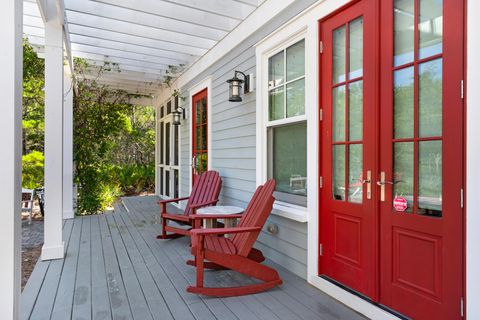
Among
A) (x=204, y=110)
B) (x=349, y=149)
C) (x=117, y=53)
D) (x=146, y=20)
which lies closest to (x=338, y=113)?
(x=349, y=149)

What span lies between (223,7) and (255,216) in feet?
8.09

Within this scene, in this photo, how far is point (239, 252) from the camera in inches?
102

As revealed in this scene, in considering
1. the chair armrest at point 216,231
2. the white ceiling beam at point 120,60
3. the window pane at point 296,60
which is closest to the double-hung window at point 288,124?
the window pane at point 296,60

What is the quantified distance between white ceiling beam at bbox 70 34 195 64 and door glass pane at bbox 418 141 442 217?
4.25 m

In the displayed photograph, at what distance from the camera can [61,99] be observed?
3.35m

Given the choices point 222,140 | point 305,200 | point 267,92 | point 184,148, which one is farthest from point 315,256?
point 184,148

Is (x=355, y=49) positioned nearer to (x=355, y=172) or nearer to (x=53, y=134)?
(x=355, y=172)

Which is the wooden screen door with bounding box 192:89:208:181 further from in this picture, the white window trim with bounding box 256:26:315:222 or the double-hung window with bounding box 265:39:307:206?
the double-hung window with bounding box 265:39:307:206

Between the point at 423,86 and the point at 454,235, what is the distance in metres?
0.88

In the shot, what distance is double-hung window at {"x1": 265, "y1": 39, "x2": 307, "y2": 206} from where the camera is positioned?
2920mm

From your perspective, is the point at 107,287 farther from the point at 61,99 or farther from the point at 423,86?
the point at 423,86

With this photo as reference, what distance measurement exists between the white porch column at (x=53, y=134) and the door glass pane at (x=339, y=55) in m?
2.86
